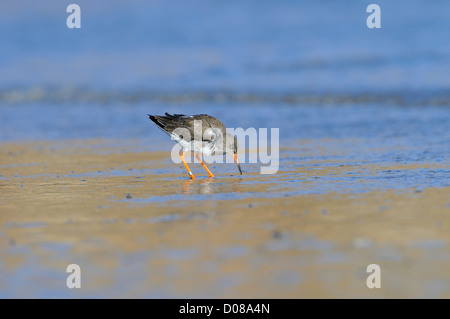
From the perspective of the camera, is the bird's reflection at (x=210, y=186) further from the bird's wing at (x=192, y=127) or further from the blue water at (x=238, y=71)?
the blue water at (x=238, y=71)

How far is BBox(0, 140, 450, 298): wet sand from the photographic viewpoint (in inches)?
177

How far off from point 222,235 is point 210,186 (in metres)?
2.40

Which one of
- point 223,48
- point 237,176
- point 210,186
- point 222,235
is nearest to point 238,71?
point 223,48

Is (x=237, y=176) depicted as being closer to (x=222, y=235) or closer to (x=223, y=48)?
(x=222, y=235)

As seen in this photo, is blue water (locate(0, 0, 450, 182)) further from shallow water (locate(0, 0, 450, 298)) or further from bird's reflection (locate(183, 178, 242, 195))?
bird's reflection (locate(183, 178, 242, 195))

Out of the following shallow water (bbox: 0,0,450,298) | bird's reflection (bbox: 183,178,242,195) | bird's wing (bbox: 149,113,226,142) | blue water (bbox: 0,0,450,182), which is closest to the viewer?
shallow water (bbox: 0,0,450,298)

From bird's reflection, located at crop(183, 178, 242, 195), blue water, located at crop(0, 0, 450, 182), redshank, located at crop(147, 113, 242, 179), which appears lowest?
bird's reflection, located at crop(183, 178, 242, 195)

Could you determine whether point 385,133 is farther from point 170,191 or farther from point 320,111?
point 170,191

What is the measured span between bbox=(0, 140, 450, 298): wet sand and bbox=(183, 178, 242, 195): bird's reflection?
0.5 inches

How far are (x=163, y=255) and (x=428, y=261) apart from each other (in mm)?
1782

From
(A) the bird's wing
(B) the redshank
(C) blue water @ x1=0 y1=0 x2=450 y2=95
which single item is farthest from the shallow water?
(A) the bird's wing

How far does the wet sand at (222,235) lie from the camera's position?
4492 millimetres

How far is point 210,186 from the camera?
26.1ft

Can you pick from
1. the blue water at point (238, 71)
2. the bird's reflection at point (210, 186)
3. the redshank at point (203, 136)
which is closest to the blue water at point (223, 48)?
the blue water at point (238, 71)
